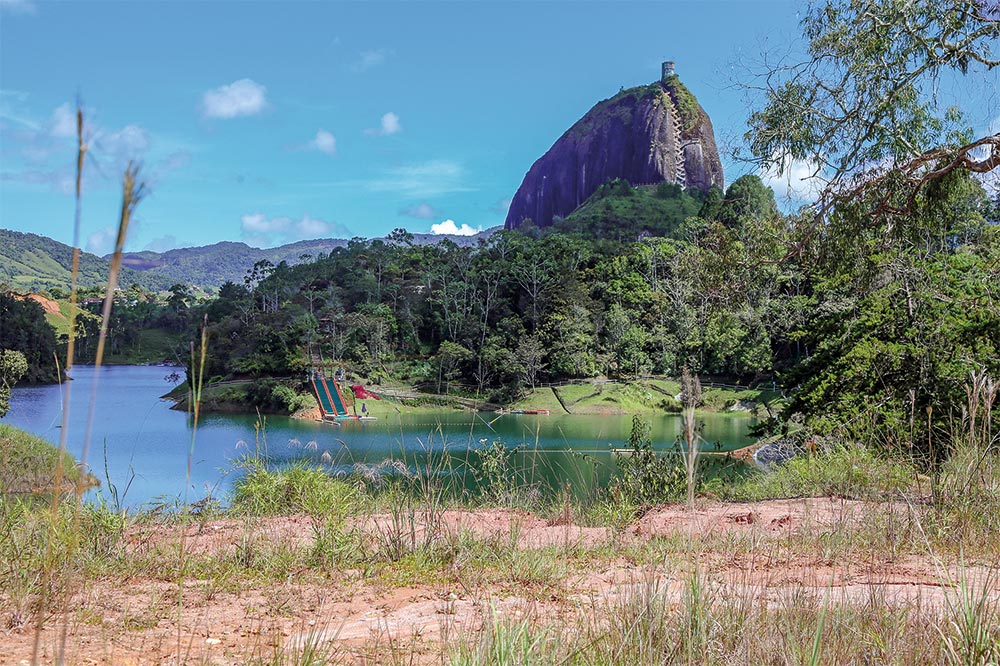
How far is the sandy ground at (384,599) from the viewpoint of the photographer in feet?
6.66

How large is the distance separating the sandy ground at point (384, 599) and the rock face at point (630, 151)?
9350 centimetres

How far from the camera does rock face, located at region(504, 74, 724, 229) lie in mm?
94562

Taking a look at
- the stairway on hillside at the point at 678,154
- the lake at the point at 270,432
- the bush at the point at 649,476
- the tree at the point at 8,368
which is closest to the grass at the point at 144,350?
the lake at the point at 270,432

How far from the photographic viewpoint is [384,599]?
271 centimetres

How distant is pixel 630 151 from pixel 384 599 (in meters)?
101

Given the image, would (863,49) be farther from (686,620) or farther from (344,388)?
(344,388)

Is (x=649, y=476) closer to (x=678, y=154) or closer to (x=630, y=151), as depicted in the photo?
(x=678, y=154)

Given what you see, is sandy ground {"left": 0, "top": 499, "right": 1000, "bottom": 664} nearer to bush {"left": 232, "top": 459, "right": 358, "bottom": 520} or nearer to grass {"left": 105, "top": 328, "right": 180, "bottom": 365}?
bush {"left": 232, "top": 459, "right": 358, "bottom": 520}

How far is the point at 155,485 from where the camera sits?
12055 millimetres

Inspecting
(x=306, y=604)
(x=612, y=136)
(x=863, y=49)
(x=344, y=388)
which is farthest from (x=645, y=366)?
(x=612, y=136)

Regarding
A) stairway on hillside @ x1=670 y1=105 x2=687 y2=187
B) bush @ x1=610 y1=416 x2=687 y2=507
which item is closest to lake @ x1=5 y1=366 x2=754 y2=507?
bush @ x1=610 y1=416 x2=687 y2=507

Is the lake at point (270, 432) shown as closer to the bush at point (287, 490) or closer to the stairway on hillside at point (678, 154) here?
the bush at point (287, 490)

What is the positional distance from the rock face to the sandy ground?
93504 millimetres

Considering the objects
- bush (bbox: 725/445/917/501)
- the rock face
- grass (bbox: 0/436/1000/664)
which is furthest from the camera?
the rock face
